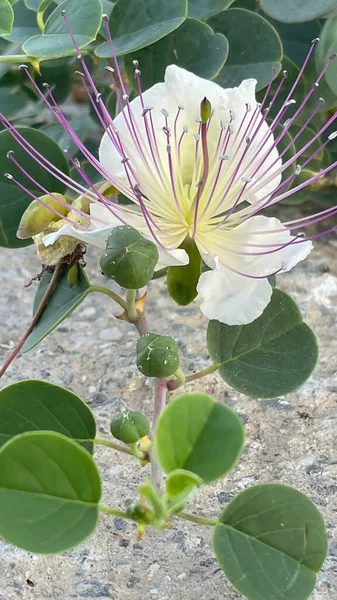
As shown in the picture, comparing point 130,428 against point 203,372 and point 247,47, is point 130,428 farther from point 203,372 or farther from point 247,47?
point 247,47

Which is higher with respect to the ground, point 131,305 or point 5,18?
point 5,18

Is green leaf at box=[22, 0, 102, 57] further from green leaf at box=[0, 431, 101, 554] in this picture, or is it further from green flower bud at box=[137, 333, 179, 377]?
green leaf at box=[0, 431, 101, 554]

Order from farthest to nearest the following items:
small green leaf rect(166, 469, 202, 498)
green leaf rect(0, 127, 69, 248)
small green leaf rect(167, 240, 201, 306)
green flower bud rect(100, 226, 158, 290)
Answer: green leaf rect(0, 127, 69, 248) → small green leaf rect(167, 240, 201, 306) → green flower bud rect(100, 226, 158, 290) → small green leaf rect(166, 469, 202, 498)

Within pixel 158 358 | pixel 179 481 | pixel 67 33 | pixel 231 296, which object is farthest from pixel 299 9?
pixel 179 481

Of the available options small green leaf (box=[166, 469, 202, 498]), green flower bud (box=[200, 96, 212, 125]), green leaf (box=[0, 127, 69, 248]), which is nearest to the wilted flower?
green flower bud (box=[200, 96, 212, 125])

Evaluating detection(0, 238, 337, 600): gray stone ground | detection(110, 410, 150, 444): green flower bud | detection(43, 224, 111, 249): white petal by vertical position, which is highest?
detection(43, 224, 111, 249): white petal

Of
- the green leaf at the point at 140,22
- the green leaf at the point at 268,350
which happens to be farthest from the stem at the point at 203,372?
the green leaf at the point at 140,22
